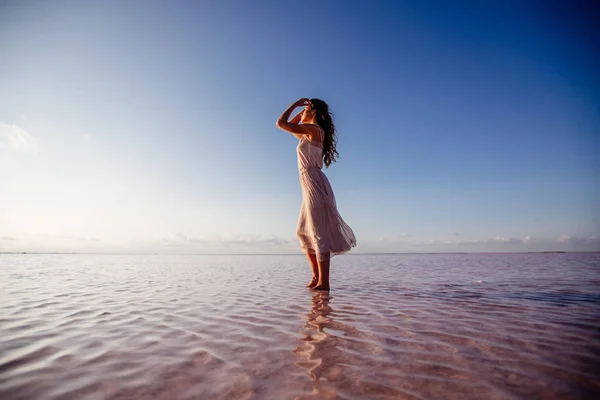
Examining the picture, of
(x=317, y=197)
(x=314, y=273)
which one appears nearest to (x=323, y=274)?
(x=314, y=273)

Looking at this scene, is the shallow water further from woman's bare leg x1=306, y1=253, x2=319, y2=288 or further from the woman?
woman's bare leg x1=306, y1=253, x2=319, y2=288

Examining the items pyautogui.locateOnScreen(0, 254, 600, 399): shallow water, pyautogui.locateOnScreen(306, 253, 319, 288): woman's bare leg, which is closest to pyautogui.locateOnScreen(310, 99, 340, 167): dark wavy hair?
pyautogui.locateOnScreen(306, 253, 319, 288): woman's bare leg

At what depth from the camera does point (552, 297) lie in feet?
12.4

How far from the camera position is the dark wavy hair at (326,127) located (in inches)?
207

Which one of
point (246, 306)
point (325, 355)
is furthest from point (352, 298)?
point (325, 355)

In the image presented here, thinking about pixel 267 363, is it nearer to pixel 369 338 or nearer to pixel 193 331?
pixel 369 338

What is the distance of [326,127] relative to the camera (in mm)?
5324

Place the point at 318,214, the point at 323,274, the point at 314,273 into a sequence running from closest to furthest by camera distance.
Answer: the point at 323,274 → the point at 318,214 → the point at 314,273

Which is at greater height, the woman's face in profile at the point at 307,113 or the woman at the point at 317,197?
the woman's face in profile at the point at 307,113

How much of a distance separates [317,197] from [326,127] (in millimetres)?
1377

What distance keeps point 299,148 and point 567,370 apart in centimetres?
430

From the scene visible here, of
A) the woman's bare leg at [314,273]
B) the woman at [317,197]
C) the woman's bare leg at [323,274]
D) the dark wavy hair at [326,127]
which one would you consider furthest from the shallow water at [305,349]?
the dark wavy hair at [326,127]

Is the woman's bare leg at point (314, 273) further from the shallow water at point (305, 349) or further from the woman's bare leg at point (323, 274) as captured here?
the shallow water at point (305, 349)

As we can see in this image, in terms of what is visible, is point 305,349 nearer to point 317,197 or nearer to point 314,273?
point 317,197
